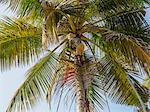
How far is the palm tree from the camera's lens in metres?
8.55

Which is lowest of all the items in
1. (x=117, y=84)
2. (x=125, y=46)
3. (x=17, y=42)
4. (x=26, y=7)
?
(x=117, y=84)

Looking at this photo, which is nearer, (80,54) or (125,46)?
(125,46)

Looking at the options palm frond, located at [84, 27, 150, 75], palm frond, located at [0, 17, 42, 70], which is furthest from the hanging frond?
palm frond, located at [0, 17, 42, 70]

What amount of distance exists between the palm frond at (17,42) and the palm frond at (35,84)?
264mm

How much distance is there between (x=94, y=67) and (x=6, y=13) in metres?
2.29

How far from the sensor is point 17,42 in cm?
904

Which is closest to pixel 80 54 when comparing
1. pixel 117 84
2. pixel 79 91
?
pixel 79 91

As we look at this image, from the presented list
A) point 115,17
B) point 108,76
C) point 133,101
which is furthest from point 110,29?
point 133,101

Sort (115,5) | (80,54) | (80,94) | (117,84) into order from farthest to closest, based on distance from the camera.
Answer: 1. (117,84)
2. (115,5)
3. (80,54)
4. (80,94)

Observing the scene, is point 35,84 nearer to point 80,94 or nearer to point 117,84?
point 80,94

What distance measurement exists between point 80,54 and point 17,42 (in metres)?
1.47

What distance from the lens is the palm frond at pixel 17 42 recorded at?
8992 millimetres

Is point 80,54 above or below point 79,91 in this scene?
above

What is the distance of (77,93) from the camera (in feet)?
27.7
